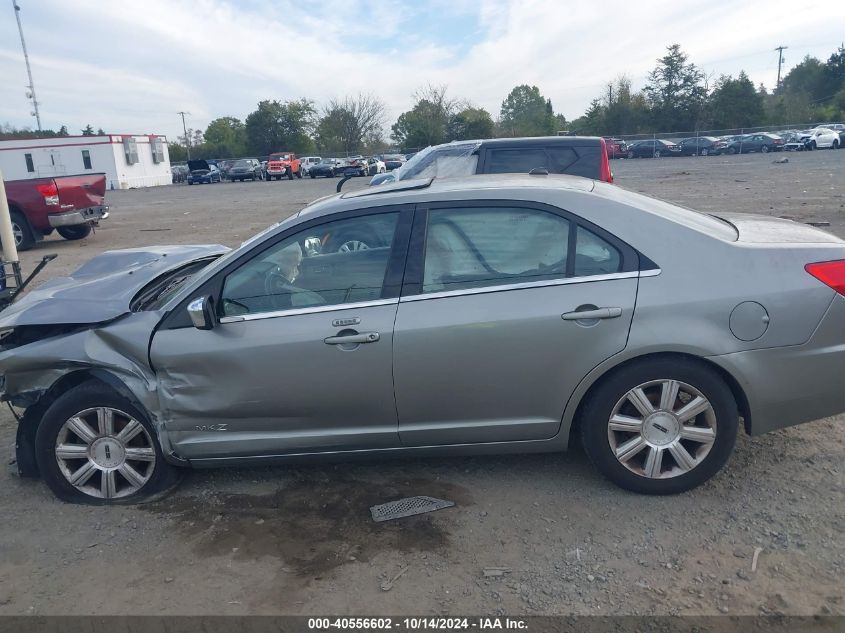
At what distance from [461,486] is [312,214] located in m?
1.73

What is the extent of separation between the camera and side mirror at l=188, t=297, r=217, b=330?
3.59 m

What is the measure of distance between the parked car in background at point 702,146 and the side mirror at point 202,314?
167 ft

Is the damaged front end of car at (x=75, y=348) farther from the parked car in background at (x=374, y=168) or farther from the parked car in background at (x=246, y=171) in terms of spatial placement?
the parked car in background at (x=246, y=171)

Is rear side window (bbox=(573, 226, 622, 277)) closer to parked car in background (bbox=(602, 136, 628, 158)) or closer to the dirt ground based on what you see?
the dirt ground

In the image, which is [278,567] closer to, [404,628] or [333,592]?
[333,592]

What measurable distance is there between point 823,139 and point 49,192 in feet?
153

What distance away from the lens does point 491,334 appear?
352cm

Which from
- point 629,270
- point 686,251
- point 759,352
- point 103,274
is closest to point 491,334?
point 629,270

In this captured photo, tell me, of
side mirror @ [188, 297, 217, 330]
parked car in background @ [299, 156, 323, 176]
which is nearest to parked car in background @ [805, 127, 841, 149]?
parked car in background @ [299, 156, 323, 176]

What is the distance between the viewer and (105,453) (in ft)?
13.0

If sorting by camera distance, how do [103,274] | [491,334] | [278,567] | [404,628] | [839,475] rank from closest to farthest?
[404,628], [278,567], [491,334], [839,475], [103,274]

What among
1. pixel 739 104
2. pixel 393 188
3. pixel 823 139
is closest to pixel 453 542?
pixel 393 188

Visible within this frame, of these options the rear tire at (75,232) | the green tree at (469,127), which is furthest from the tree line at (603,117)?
the rear tire at (75,232)

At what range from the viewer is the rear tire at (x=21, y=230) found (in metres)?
13.8
